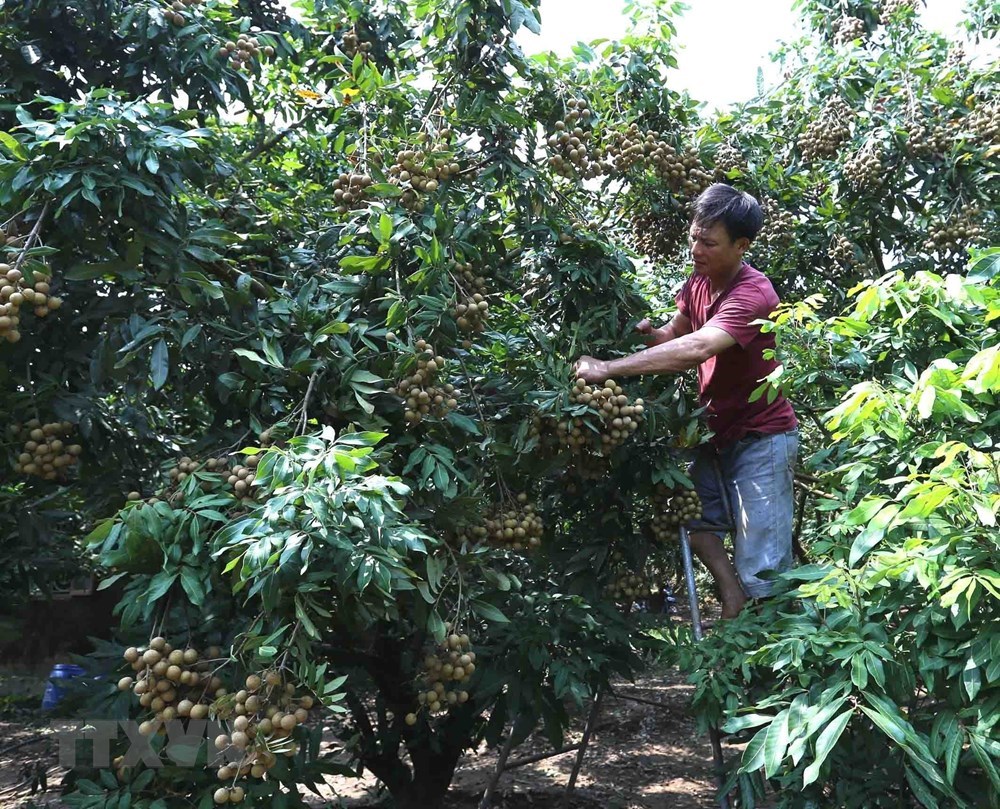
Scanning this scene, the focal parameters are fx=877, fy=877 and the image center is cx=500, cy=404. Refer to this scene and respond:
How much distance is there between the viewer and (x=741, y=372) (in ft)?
10.9

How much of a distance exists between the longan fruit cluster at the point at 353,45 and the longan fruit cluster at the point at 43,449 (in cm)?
232

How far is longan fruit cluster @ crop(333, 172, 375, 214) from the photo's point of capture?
2920mm

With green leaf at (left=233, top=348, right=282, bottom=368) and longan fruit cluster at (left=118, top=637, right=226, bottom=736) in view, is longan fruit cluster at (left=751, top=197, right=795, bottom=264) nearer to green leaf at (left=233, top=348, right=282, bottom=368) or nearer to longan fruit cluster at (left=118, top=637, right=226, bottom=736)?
green leaf at (left=233, top=348, right=282, bottom=368)

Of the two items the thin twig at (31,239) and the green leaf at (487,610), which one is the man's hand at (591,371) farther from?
the thin twig at (31,239)

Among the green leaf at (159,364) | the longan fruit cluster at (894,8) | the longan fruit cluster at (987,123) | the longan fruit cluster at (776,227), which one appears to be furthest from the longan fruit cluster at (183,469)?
the longan fruit cluster at (894,8)

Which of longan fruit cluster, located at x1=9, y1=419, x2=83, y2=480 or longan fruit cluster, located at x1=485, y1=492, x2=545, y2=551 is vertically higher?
longan fruit cluster, located at x1=9, y1=419, x2=83, y2=480

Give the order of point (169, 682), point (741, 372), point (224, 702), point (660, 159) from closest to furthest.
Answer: point (224, 702) → point (169, 682) → point (741, 372) → point (660, 159)

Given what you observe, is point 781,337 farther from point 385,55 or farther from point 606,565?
point 385,55

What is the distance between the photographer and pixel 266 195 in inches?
144

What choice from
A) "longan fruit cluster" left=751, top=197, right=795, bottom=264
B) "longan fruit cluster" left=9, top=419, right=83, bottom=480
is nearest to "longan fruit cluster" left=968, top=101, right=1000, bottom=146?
"longan fruit cluster" left=751, top=197, right=795, bottom=264

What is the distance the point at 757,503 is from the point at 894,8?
4.35m

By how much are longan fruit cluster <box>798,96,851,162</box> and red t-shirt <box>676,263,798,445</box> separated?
1.43 meters

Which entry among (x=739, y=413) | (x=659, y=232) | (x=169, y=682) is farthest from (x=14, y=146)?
(x=659, y=232)

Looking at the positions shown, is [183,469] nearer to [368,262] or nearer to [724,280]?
[368,262]
